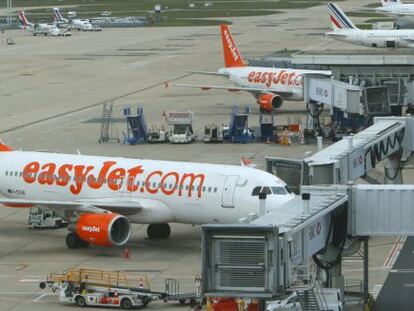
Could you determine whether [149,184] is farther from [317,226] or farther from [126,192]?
[317,226]

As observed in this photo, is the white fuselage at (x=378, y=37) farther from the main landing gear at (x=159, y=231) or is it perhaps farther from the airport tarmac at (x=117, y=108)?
the main landing gear at (x=159, y=231)

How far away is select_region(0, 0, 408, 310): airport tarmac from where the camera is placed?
167 ft

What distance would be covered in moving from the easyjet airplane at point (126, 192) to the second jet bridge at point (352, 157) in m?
1.87

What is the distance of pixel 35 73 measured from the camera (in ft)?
435

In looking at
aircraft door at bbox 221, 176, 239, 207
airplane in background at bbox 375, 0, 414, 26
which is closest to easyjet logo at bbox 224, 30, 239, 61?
aircraft door at bbox 221, 176, 239, 207

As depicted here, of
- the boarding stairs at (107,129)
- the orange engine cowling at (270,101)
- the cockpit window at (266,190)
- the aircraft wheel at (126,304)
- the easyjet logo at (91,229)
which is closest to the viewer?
the aircraft wheel at (126,304)

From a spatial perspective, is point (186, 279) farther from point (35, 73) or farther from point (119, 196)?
point (35, 73)

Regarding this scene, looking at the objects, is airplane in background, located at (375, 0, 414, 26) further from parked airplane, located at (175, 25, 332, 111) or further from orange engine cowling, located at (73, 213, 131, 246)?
orange engine cowling, located at (73, 213, 131, 246)

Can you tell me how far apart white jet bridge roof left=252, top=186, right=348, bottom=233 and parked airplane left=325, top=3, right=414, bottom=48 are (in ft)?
329

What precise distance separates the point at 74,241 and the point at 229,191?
7182mm

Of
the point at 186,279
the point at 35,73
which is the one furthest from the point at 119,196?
the point at 35,73

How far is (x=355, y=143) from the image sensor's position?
46625 millimetres

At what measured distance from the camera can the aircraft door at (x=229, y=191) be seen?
51562 mm

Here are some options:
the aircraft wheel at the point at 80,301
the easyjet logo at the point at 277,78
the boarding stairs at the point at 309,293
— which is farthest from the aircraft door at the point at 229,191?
the easyjet logo at the point at 277,78
